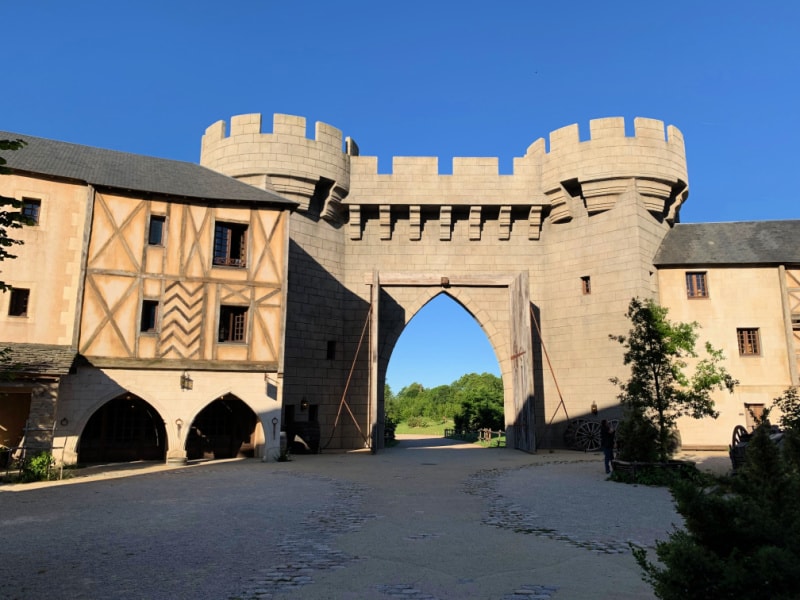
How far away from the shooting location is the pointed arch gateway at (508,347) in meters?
18.2

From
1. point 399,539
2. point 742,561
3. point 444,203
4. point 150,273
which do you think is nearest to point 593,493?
point 399,539

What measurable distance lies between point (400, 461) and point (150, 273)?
26.9ft

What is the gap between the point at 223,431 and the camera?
16.5 m

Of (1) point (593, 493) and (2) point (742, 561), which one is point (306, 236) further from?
(2) point (742, 561)

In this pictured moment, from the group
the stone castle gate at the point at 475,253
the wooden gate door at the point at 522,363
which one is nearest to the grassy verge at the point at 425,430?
the wooden gate door at the point at 522,363

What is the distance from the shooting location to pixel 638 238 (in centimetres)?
1819

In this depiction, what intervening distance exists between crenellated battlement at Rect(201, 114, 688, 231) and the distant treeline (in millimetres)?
14420

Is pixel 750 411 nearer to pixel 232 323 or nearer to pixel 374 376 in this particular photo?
pixel 374 376

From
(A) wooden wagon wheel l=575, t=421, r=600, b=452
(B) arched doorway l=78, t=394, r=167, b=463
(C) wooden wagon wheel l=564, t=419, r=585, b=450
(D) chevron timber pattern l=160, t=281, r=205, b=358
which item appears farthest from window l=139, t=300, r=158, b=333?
(A) wooden wagon wheel l=575, t=421, r=600, b=452

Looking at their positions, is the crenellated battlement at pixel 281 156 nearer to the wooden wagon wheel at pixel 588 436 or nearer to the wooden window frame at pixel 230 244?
the wooden window frame at pixel 230 244

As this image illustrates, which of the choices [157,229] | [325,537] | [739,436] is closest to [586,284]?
[739,436]

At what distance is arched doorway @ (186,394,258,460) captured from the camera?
16.1 meters

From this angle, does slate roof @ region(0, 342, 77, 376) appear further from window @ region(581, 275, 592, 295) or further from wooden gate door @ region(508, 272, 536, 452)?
window @ region(581, 275, 592, 295)

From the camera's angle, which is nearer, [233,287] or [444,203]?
Result: [233,287]
